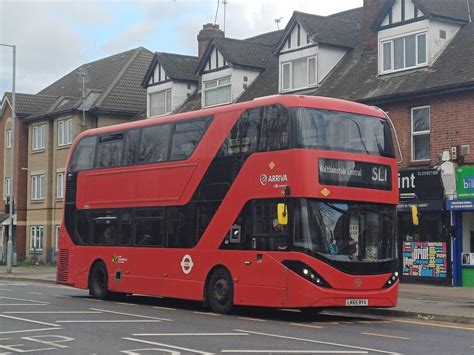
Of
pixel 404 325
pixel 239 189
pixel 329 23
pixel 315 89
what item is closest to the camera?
pixel 404 325

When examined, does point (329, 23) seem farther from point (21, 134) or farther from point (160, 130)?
point (21, 134)

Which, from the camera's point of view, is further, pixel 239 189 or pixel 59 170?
pixel 59 170

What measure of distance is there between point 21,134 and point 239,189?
3722cm

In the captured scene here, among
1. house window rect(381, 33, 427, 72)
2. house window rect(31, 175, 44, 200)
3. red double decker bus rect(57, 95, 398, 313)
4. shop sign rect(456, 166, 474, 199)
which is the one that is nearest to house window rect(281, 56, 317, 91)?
house window rect(381, 33, 427, 72)

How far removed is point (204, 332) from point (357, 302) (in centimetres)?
379

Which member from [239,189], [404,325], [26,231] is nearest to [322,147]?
[239,189]

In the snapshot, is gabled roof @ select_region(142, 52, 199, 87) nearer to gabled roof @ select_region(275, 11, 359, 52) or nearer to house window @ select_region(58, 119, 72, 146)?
house window @ select_region(58, 119, 72, 146)

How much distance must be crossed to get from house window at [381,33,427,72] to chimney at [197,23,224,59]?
14989 mm

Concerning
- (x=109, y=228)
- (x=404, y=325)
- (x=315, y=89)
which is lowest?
(x=404, y=325)

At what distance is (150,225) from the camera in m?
19.6

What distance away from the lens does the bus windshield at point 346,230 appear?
15.6m

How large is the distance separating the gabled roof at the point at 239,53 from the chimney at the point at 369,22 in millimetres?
6387

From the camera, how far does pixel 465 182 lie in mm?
24500

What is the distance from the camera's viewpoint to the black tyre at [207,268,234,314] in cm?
1700
